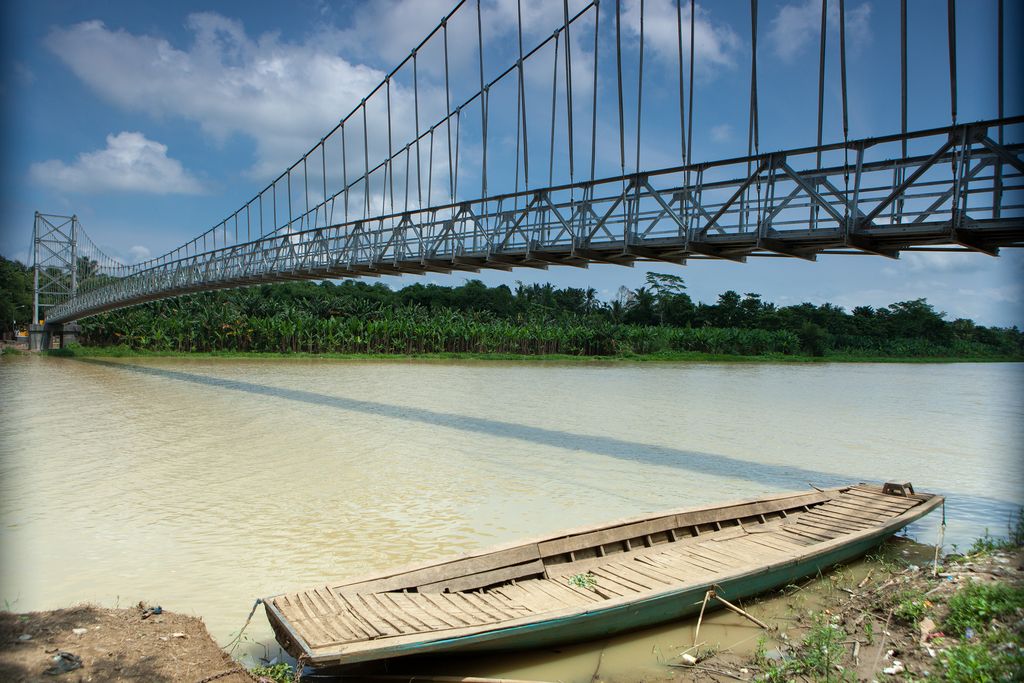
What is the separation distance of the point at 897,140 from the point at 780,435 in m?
6.78

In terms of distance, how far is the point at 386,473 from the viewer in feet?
30.6

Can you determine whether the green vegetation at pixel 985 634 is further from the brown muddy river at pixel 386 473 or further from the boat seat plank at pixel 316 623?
the boat seat plank at pixel 316 623

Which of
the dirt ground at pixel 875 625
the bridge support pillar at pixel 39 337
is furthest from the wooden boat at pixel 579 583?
the bridge support pillar at pixel 39 337

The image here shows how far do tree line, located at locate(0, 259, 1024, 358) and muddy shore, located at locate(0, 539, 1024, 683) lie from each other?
86.9 ft

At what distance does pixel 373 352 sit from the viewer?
1420 inches

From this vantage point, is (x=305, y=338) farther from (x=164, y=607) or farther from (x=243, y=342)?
(x=164, y=607)

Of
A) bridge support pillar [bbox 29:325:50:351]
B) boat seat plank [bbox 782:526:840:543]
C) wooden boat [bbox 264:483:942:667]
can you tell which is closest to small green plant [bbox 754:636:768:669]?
wooden boat [bbox 264:483:942:667]

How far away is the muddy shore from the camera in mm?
3436

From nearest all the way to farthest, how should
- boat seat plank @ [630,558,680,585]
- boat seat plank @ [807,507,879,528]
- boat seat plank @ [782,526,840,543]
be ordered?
boat seat plank @ [630,558,680,585] < boat seat plank @ [782,526,840,543] < boat seat plank @ [807,507,879,528]

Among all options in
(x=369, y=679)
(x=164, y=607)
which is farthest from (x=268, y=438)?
(x=369, y=679)

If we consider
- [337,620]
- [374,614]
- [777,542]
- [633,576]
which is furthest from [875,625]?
[337,620]

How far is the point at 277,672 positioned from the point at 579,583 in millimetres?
1959

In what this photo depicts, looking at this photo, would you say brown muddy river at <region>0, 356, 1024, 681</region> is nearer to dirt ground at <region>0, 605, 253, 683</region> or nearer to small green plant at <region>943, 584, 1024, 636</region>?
dirt ground at <region>0, 605, 253, 683</region>

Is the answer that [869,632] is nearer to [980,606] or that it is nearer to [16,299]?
[980,606]
